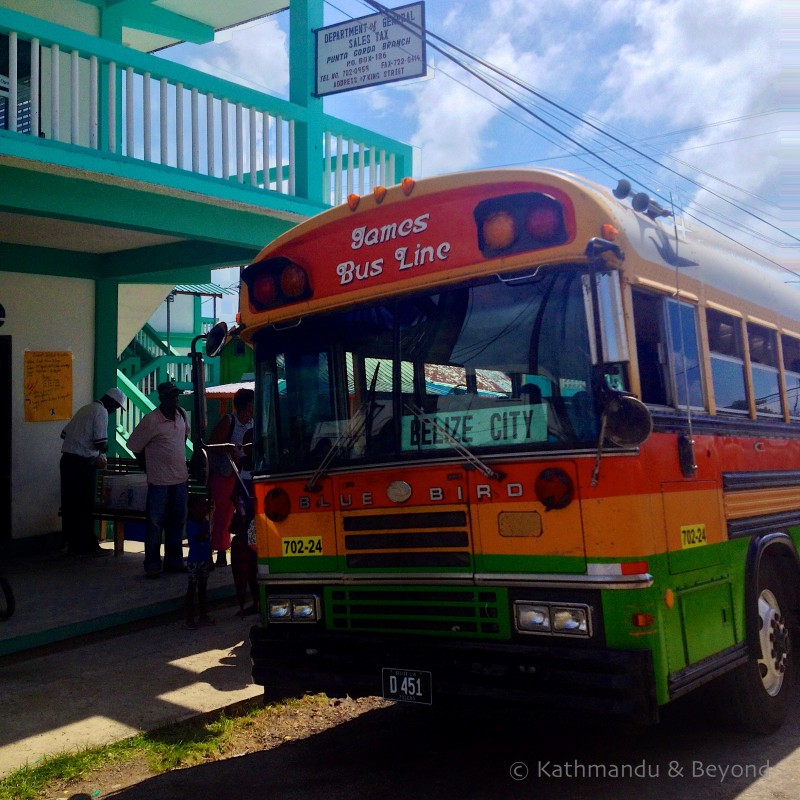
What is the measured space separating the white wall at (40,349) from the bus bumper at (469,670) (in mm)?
6252

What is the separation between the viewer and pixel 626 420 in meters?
3.92

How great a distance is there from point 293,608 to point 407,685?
0.82 metres

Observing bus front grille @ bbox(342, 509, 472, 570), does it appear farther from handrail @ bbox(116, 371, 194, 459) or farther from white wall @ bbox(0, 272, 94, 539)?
handrail @ bbox(116, 371, 194, 459)

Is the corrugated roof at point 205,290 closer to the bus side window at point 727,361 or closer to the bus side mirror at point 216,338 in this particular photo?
the bus side mirror at point 216,338

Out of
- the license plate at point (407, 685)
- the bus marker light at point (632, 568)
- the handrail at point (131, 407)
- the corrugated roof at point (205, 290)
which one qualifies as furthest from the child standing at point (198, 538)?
the corrugated roof at point (205, 290)

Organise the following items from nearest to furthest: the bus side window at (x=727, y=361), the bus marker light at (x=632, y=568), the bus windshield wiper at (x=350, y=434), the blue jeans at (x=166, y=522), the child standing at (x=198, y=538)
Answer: the bus marker light at (x=632, y=568) < the bus windshield wiper at (x=350, y=434) < the bus side window at (x=727, y=361) < the child standing at (x=198, y=538) < the blue jeans at (x=166, y=522)

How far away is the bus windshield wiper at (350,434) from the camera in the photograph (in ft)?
15.7

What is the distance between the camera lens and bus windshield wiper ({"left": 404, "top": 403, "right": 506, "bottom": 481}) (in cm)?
430

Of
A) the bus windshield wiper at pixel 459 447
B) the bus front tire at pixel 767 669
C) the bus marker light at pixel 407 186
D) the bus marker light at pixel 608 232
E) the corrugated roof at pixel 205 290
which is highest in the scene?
the corrugated roof at pixel 205 290

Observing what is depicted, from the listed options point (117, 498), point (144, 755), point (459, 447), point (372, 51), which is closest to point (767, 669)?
point (459, 447)

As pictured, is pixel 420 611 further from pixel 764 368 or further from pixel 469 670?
pixel 764 368

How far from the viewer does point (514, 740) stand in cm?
526

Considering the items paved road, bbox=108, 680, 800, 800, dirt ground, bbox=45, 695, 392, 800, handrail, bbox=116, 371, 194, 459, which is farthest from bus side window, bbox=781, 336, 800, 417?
handrail, bbox=116, 371, 194, 459

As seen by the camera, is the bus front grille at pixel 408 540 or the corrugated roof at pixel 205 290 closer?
the bus front grille at pixel 408 540
